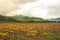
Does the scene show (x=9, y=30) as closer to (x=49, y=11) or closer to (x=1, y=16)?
(x=1, y=16)

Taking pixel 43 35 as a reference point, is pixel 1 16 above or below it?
above

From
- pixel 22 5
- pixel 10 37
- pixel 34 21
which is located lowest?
pixel 10 37

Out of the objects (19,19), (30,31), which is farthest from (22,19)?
(30,31)

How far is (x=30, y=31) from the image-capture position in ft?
8.96

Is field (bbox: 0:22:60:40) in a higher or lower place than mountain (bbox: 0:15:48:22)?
lower

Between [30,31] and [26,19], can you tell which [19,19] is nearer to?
[26,19]

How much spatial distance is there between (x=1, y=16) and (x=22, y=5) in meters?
0.35

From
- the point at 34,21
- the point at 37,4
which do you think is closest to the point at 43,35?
the point at 34,21

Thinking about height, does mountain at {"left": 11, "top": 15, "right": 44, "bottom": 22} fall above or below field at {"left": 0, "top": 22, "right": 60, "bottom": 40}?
above

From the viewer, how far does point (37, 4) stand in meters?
2.78

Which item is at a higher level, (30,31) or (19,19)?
(19,19)

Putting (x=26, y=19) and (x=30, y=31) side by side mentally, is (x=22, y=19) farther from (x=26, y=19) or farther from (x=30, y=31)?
(x=30, y=31)

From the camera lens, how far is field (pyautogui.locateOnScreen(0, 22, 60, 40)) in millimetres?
2695

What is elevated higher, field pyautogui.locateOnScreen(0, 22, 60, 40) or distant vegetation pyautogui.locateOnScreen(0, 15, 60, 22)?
distant vegetation pyautogui.locateOnScreen(0, 15, 60, 22)
